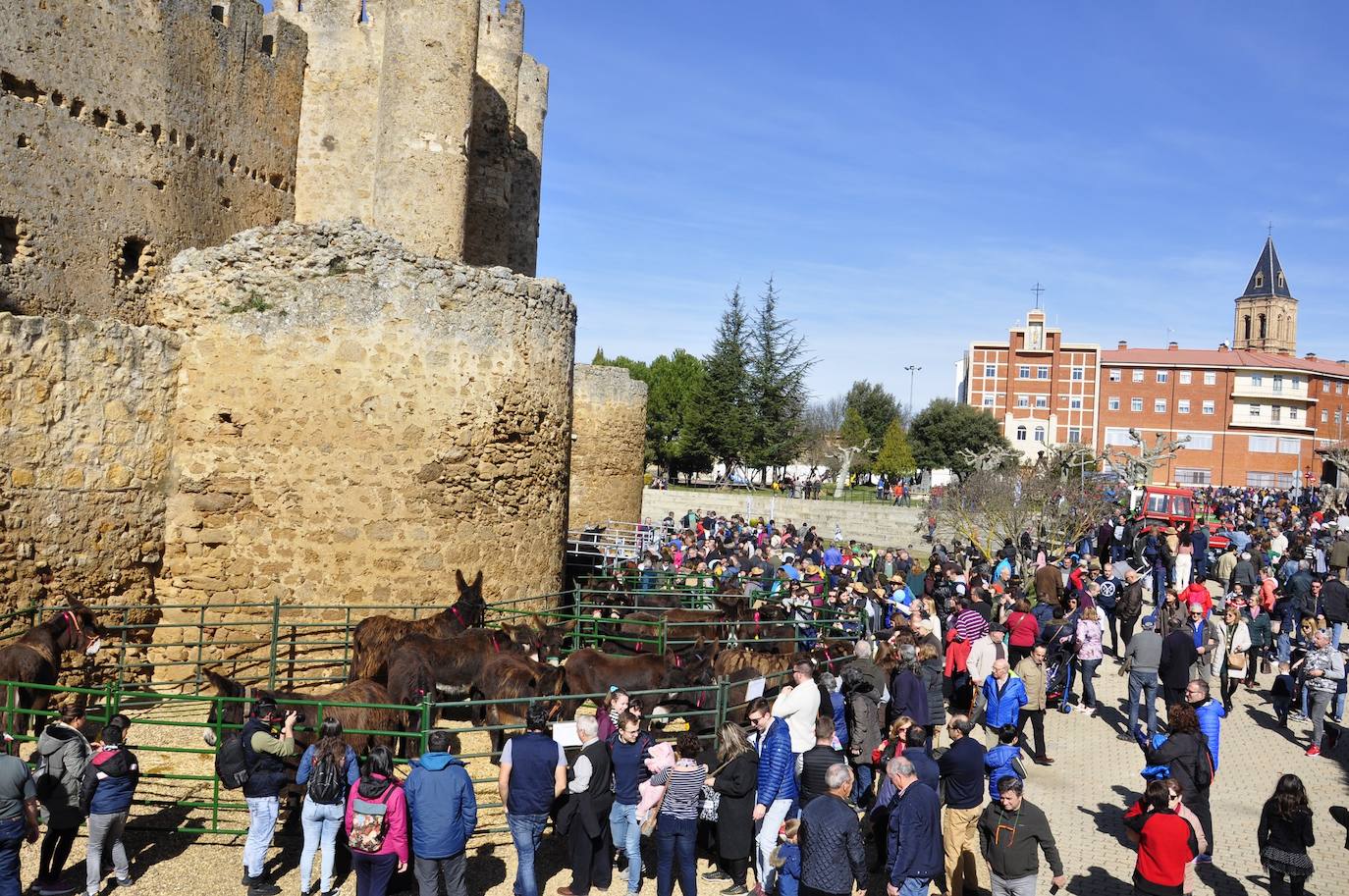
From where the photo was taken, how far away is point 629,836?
8.19 m

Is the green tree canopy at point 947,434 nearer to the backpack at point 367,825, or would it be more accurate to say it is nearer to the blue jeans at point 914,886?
the blue jeans at point 914,886

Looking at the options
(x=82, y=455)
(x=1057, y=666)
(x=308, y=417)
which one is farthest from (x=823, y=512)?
(x=82, y=455)

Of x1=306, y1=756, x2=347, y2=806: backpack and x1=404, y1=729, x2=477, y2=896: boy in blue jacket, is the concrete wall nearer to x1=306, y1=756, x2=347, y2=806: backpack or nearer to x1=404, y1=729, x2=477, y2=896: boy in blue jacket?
x1=306, y1=756, x2=347, y2=806: backpack

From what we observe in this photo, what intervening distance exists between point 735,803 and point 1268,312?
353 ft

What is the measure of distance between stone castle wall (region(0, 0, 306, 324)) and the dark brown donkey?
5299 mm

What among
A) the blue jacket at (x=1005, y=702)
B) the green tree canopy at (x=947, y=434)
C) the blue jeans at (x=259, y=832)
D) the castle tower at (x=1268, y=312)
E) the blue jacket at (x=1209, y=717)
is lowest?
the blue jeans at (x=259, y=832)

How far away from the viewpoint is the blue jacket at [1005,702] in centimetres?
1063

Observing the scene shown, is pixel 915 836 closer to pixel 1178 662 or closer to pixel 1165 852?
pixel 1165 852

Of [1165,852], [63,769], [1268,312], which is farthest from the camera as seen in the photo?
[1268,312]

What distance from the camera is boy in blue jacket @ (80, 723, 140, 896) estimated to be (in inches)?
303

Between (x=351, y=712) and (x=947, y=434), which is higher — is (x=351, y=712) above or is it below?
below

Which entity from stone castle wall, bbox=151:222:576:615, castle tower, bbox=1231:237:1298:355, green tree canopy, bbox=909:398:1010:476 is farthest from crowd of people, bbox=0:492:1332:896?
castle tower, bbox=1231:237:1298:355

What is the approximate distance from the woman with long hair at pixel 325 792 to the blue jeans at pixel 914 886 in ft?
12.8

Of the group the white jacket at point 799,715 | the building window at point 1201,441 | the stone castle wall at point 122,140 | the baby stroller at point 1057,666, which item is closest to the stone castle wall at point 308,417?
the stone castle wall at point 122,140
